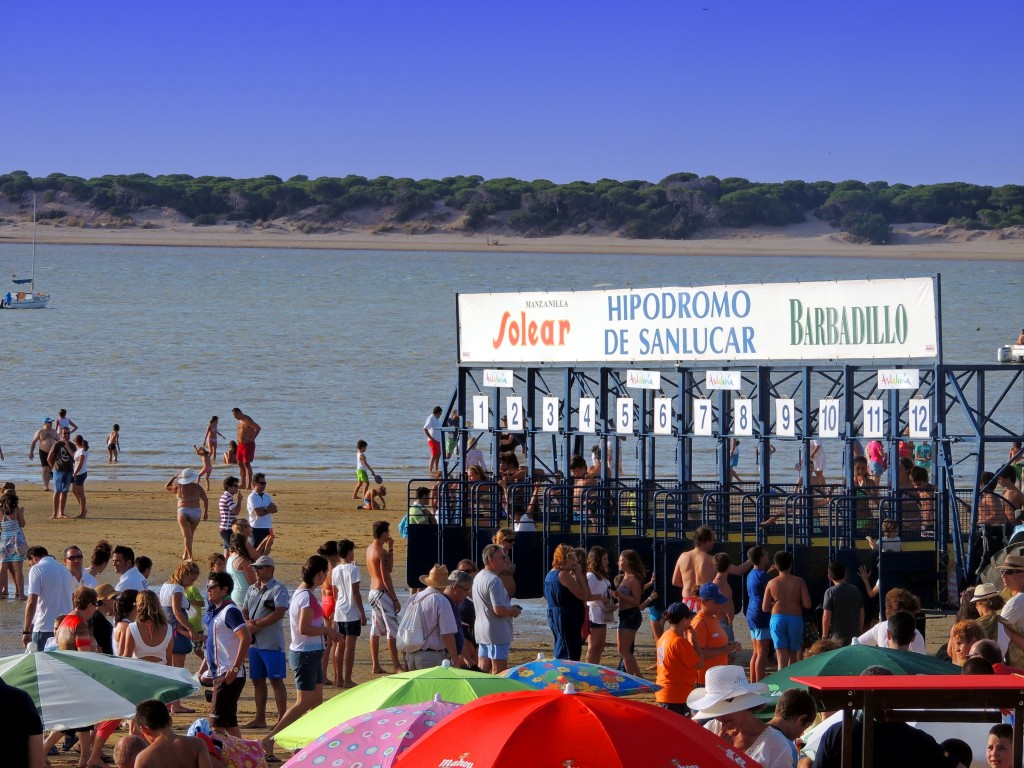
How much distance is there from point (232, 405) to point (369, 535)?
30866 millimetres

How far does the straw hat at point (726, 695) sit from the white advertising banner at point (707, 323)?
28.6 feet

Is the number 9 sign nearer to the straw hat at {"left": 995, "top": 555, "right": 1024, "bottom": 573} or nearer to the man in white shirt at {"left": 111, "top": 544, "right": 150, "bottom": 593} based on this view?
the straw hat at {"left": 995, "top": 555, "right": 1024, "bottom": 573}

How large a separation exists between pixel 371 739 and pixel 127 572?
533 centimetres

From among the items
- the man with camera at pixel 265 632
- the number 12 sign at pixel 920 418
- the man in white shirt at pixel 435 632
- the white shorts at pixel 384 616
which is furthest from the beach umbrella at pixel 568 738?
the number 12 sign at pixel 920 418

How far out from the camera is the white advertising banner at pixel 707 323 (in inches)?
610

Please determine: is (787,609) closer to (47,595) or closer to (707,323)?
(47,595)

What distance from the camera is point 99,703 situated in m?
8.11

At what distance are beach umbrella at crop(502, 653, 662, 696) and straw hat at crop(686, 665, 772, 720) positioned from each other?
1429 millimetres

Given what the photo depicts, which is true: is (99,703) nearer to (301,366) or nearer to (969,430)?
(969,430)

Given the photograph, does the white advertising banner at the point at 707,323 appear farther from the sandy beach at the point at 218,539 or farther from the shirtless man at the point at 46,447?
the shirtless man at the point at 46,447

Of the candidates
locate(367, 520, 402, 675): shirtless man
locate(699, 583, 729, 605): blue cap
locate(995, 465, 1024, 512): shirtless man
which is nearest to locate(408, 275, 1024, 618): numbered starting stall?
locate(995, 465, 1024, 512): shirtless man

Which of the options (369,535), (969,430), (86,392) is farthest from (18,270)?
(369,535)

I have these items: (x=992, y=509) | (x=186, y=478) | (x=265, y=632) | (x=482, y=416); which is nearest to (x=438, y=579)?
(x=265, y=632)

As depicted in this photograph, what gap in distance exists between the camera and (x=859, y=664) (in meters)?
8.02
